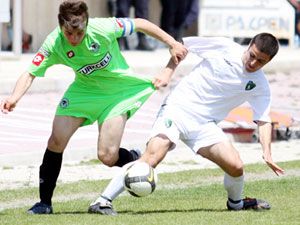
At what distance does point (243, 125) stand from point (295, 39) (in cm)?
1264

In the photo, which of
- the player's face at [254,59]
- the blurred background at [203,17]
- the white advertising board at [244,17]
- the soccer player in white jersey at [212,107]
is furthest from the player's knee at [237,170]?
the white advertising board at [244,17]

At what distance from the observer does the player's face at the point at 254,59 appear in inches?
365

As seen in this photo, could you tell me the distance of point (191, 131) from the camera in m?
9.49

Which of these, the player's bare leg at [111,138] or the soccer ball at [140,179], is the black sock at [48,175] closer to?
the player's bare leg at [111,138]

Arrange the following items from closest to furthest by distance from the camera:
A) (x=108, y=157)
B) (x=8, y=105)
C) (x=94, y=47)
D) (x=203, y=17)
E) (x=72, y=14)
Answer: (x=72, y=14) < (x=8, y=105) < (x=94, y=47) < (x=108, y=157) < (x=203, y=17)

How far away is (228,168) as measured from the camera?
949cm

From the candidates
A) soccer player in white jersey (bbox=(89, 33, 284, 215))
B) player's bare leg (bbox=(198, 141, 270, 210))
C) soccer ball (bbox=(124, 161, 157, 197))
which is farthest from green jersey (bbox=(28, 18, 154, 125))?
player's bare leg (bbox=(198, 141, 270, 210))

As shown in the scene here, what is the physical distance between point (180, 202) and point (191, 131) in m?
1.10

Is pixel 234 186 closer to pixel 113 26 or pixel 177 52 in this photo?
pixel 177 52

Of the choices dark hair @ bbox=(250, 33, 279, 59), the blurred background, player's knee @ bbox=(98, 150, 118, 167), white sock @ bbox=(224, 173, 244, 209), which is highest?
dark hair @ bbox=(250, 33, 279, 59)

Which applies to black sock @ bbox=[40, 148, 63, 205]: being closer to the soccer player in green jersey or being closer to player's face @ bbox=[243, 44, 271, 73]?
→ the soccer player in green jersey

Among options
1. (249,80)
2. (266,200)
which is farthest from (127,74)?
(266,200)

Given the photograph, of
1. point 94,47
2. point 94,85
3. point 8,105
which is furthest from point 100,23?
point 8,105

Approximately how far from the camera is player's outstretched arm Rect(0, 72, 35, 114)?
30.4 feet
